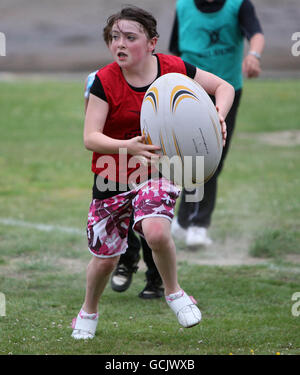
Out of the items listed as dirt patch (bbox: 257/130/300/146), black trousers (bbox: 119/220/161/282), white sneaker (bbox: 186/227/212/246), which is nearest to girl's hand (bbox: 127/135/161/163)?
black trousers (bbox: 119/220/161/282)

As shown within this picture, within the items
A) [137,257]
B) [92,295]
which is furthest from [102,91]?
[137,257]

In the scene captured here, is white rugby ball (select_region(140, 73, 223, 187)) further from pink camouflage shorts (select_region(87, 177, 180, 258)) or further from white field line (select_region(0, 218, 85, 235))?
white field line (select_region(0, 218, 85, 235))

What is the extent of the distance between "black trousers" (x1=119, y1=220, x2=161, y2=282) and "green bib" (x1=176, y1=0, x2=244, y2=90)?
168cm

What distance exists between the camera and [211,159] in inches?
147

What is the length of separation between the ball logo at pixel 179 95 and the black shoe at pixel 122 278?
1.68 metres

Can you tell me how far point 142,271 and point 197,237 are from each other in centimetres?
73

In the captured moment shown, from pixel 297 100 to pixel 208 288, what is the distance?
11.9 m

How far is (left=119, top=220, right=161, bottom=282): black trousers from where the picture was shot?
4.92 m

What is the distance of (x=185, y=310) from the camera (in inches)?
151

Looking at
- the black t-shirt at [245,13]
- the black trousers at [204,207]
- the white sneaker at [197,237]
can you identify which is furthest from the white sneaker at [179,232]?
the black t-shirt at [245,13]

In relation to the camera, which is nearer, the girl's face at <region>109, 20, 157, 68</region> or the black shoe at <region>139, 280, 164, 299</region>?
the girl's face at <region>109, 20, 157, 68</region>

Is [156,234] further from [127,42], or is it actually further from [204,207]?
[204,207]

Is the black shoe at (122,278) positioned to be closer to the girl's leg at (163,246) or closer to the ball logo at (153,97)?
the girl's leg at (163,246)

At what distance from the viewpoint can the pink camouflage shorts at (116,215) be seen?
394cm
